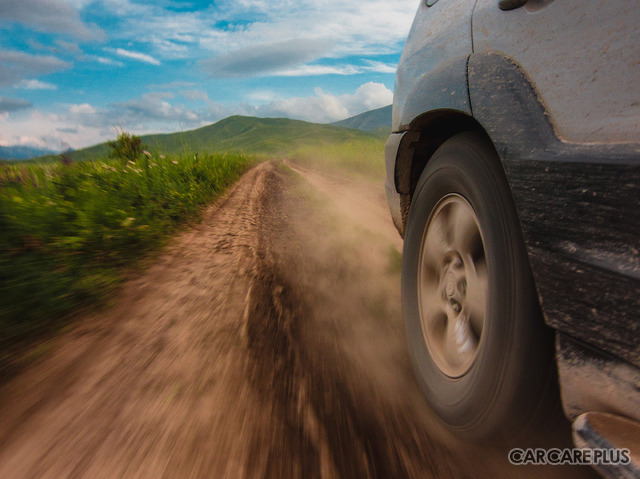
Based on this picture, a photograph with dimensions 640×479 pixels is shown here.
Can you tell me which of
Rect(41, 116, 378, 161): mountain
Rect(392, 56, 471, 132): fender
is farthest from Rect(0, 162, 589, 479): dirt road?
Rect(41, 116, 378, 161): mountain

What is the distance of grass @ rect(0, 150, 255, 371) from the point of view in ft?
7.16

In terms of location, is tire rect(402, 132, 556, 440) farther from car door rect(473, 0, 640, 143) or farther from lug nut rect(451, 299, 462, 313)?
car door rect(473, 0, 640, 143)

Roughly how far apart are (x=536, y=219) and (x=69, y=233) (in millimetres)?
3306

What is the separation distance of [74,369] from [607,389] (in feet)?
6.80

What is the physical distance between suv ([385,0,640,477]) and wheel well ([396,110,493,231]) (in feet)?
0.11

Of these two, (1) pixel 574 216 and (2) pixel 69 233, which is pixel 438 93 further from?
(2) pixel 69 233

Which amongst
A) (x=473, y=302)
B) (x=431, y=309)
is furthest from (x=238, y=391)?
(x=473, y=302)

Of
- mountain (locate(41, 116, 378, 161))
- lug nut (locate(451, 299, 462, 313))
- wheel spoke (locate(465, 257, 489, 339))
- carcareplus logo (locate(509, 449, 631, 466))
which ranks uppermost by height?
wheel spoke (locate(465, 257, 489, 339))

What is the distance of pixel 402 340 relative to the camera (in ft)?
6.72

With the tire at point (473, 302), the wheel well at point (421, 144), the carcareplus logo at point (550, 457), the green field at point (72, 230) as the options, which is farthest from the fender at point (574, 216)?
the green field at point (72, 230)

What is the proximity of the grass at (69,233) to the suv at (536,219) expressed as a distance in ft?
7.03

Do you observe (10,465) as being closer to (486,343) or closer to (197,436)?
(197,436)

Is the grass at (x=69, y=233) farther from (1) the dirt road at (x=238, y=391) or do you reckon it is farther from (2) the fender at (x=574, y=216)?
(2) the fender at (x=574, y=216)

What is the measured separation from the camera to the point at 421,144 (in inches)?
73.5
